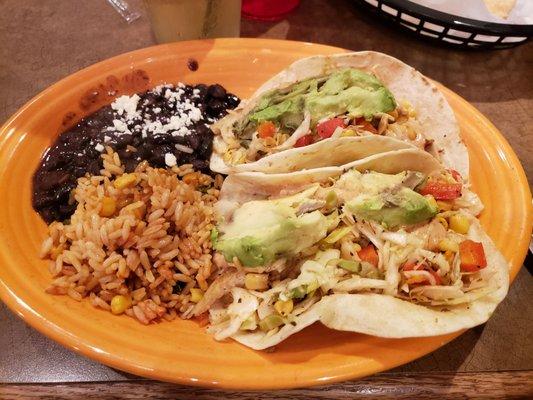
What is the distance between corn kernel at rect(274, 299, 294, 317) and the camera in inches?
66.0

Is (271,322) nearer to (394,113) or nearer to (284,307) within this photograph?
(284,307)

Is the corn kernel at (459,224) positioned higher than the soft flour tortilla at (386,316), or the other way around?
the corn kernel at (459,224)

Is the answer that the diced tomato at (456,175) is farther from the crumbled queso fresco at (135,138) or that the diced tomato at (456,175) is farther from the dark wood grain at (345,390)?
the crumbled queso fresco at (135,138)

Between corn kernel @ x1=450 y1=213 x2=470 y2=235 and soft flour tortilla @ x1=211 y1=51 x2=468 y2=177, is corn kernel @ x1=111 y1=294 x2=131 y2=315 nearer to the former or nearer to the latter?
soft flour tortilla @ x1=211 y1=51 x2=468 y2=177

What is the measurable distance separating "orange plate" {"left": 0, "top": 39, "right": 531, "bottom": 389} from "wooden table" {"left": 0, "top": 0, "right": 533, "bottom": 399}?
0.85ft

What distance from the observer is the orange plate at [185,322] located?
1588 mm

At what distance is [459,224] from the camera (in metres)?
1.88

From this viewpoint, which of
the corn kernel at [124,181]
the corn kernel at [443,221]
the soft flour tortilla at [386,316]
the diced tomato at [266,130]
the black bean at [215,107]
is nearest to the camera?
the soft flour tortilla at [386,316]

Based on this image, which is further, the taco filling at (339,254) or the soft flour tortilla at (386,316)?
the taco filling at (339,254)


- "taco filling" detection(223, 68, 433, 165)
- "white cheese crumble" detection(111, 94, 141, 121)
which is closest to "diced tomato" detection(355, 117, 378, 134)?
"taco filling" detection(223, 68, 433, 165)

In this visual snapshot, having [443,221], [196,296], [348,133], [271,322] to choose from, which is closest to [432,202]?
[443,221]

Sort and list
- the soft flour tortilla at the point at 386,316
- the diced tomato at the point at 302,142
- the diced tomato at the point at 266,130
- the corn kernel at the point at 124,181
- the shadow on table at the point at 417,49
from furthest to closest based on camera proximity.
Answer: the shadow on table at the point at 417,49 < the diced tomato at the point at 266,130 < the diced tomato at the point at 302,142 < the corn kernel at the point at 124,181 < the soft flour tortilla at the point at 386,316

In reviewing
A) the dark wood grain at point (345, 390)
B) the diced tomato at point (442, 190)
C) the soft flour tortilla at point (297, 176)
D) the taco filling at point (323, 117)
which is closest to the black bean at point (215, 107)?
the taco filling at point (323, 117)

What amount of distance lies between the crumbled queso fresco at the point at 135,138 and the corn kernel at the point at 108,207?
0.22 m
